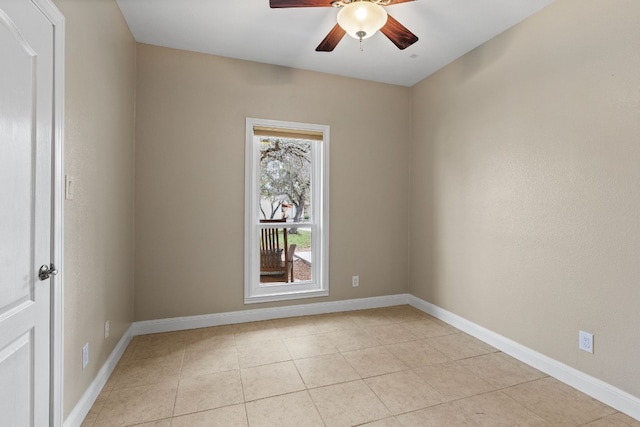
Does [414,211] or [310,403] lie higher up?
[414,211]

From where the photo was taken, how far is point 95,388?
1995 millimetres

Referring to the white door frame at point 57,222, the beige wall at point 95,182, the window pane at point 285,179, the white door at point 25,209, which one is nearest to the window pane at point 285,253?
the window pane at point 285,179

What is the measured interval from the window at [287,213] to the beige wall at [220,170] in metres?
0.11

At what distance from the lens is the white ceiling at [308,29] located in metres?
2.41

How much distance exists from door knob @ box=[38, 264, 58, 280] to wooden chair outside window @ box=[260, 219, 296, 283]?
211cm

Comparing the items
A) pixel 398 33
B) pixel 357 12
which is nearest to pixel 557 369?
pixel 398 33

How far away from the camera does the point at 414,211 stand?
388 cm

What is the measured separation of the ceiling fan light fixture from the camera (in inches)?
75.2

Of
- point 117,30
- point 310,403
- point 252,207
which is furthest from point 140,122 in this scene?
point 310,403

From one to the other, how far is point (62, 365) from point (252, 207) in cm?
205

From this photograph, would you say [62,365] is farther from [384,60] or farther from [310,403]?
[384,60]

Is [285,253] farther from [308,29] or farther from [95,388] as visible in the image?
[308,29]

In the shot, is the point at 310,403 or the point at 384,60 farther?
the point at 384,60

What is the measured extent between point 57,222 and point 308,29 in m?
2.33
